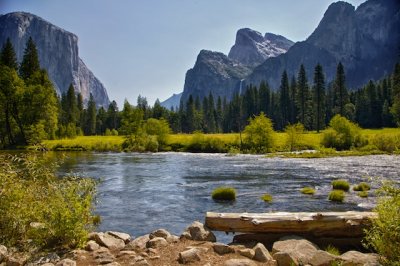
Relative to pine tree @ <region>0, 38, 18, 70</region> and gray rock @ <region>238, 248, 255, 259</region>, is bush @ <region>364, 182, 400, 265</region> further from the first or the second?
pine tree @ <region>0, 38, 18, 70</region>

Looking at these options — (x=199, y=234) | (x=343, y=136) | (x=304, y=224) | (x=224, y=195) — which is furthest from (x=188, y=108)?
(x=304, y=224)

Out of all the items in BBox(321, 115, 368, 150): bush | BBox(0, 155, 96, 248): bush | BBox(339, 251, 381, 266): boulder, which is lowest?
BBox(339, 251, 381, 266): boulder

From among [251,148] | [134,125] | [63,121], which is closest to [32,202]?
[251,148]

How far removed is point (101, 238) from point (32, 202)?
7.50 ft

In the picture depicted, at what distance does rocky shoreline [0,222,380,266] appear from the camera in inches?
367

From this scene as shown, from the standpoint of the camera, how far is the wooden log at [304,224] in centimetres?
1177

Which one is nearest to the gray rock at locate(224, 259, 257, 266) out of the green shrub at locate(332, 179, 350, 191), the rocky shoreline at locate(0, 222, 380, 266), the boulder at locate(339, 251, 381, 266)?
the rocky shoreline at locate(0, 222, 380, 266)

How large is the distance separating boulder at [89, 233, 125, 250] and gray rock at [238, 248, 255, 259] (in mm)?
3578

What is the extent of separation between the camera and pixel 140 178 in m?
35.2

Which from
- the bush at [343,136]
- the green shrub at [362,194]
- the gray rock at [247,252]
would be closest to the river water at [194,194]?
the green shrub at [362,194]

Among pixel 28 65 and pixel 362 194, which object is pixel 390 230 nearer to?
pixel 362 194

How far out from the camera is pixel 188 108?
15288 centimetres

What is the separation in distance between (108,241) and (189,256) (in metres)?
2.99

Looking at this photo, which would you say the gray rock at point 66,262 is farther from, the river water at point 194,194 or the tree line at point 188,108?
the tree line at point 188,108
